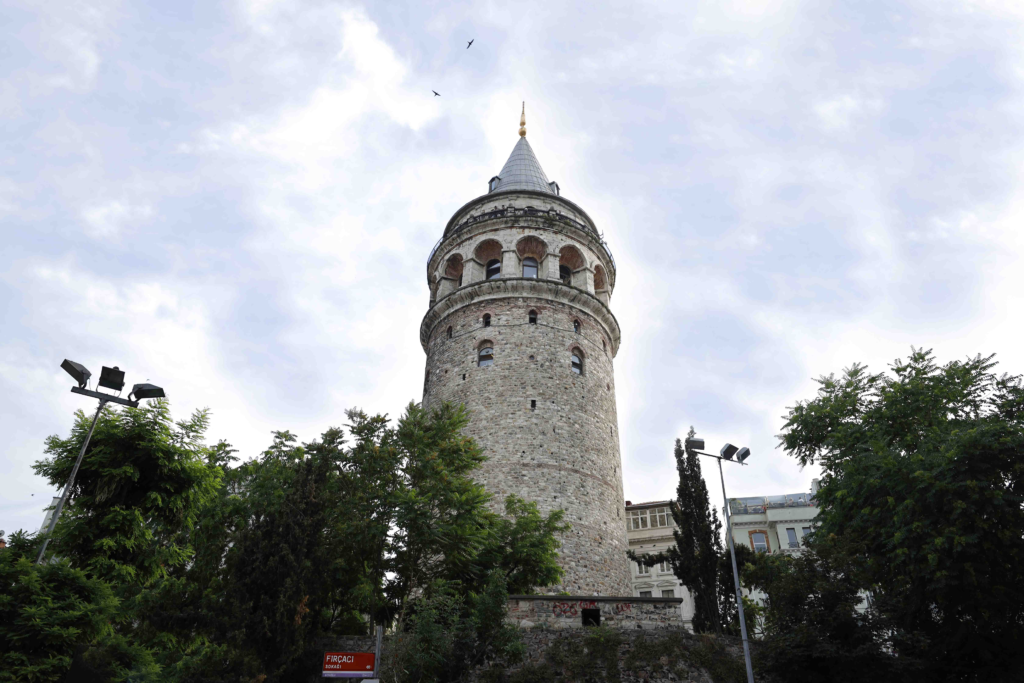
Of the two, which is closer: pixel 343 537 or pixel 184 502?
pixel 184 502

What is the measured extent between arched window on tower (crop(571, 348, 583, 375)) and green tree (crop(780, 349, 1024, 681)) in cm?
1174

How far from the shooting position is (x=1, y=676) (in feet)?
Answer: 36.0

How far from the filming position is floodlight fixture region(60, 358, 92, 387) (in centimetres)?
1285

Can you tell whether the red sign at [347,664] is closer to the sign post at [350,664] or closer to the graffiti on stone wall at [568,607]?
the sign post at [350,664]

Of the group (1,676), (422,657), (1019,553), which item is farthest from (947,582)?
(1,676)

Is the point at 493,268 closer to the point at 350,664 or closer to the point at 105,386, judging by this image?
the point at 105,386

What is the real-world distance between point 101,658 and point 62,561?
1.99m

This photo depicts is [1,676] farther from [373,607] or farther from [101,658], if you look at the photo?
[373,607]

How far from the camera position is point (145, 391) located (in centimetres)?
1361

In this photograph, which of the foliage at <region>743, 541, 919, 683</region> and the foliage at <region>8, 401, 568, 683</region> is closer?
the foliage at <region>8, 401, 568, 683</region>

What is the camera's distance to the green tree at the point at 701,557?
19.0m

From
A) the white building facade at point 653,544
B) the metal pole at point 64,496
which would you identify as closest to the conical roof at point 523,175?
the white building facade at point 653,544

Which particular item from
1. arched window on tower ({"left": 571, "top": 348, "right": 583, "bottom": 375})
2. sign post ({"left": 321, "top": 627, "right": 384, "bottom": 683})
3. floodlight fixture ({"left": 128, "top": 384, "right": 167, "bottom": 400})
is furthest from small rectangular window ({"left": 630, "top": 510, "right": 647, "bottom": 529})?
floodlight fixture ({"left": 128, "top": 384, "right": 167, "bottom": 400})

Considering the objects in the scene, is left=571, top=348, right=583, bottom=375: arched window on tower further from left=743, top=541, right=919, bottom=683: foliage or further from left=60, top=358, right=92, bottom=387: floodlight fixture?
left=60, top=358, right=92, bottom=387: floodlight fixture
